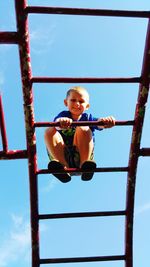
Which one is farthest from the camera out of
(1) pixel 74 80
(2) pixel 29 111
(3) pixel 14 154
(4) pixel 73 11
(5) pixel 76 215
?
(5) pixel 76 215

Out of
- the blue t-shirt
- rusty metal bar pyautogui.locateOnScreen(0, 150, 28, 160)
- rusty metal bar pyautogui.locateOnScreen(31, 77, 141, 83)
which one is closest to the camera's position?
rusty metal bar pyautogui.locateOnScreen(31, 77, 141, 83)

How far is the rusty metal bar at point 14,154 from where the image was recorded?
132 inches

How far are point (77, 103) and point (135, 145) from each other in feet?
2.37

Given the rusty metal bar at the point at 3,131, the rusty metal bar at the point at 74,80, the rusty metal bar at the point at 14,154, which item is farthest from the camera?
the rusty metal bar at the point at 14,154

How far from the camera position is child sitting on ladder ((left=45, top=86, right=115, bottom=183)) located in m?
3.50

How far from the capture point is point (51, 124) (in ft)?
10.3

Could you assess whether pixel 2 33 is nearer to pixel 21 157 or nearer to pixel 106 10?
pixel 106 10

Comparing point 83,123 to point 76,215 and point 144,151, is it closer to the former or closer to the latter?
point 144,151

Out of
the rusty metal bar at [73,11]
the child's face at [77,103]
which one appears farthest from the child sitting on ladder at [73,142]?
the rusty metal bar at [73,11]

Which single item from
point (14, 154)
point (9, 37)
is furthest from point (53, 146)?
point (9, 37)

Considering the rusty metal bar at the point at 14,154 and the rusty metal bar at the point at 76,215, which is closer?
the rusty metal bar at the point at 14,154

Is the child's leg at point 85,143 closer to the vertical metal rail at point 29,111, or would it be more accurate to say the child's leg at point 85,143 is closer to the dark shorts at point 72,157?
the dark shorts at point 72,157

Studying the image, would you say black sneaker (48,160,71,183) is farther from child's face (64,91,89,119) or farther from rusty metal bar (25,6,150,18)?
rusty metal bar (25,6,150,18)

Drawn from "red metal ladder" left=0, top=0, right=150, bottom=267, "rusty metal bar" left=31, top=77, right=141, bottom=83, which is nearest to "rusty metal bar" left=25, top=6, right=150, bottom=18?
"red metal ladder" left=0, top=0, right=150, bottom=267
